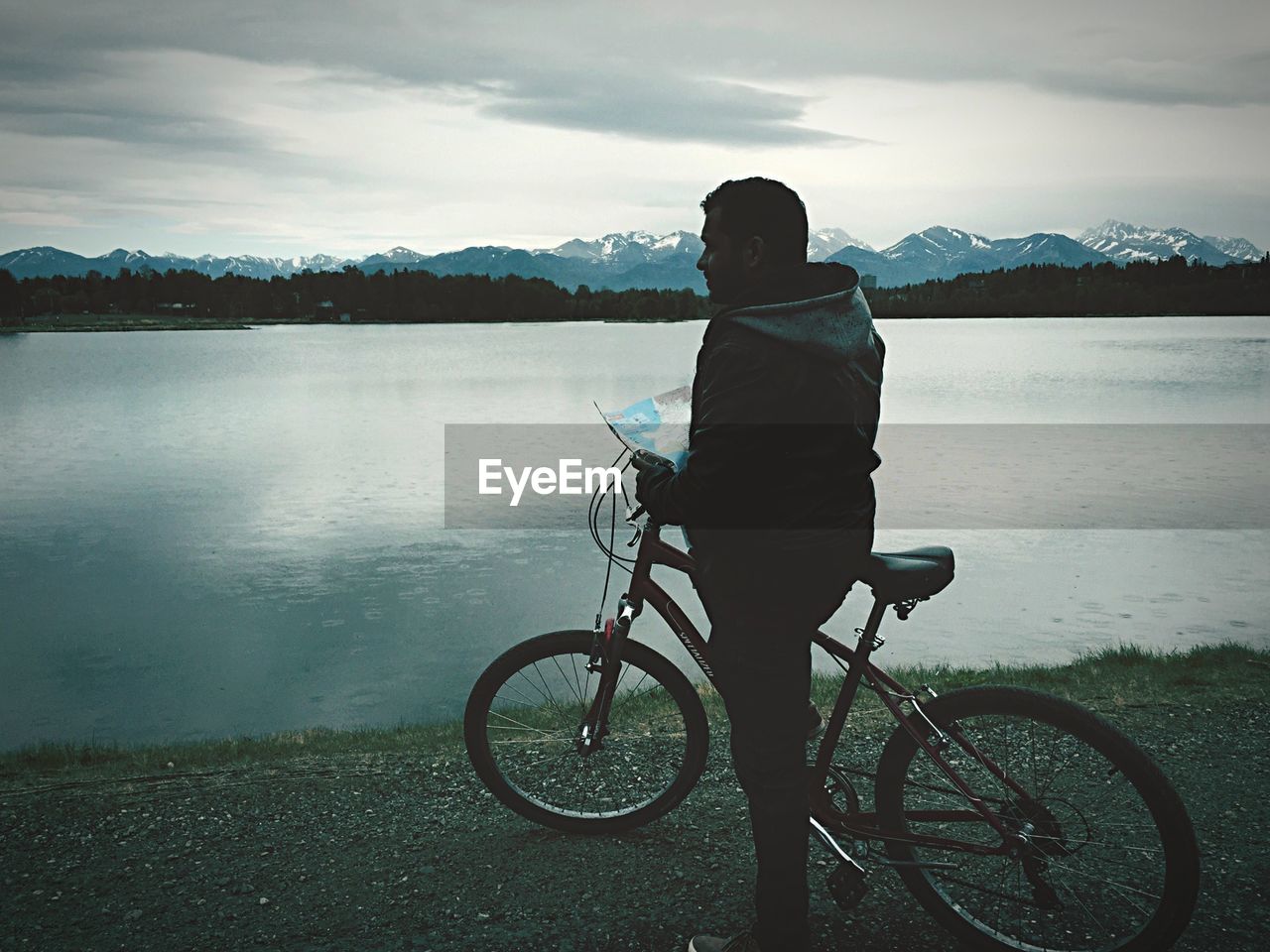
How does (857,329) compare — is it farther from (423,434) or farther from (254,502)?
(423,434)

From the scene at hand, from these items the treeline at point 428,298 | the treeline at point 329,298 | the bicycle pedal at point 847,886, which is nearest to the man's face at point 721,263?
the bicycle pedal at point 847,886

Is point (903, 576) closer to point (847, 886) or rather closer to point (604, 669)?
point (847, 886)

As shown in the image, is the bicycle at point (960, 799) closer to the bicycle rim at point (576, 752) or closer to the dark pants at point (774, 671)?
the bicycle rim at point (576, 752)

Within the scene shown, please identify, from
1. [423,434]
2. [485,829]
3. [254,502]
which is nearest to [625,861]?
[485,829]

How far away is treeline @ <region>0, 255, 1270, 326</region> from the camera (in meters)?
165

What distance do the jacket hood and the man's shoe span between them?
1.94 metres

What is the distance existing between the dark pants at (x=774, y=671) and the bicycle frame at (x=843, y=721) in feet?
0.77

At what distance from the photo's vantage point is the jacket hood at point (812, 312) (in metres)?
2.75

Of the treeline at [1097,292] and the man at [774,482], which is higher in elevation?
the treeline at [1097,292]

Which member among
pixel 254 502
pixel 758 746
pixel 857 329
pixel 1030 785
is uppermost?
pixel 857 329

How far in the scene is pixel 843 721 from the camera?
3.62 metres

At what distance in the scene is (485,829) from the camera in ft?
15.0

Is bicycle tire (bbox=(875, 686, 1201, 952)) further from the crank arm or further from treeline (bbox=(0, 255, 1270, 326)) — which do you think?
treeline (bbox=(0, 255, 1270, 326))

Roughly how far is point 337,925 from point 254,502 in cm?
2024
